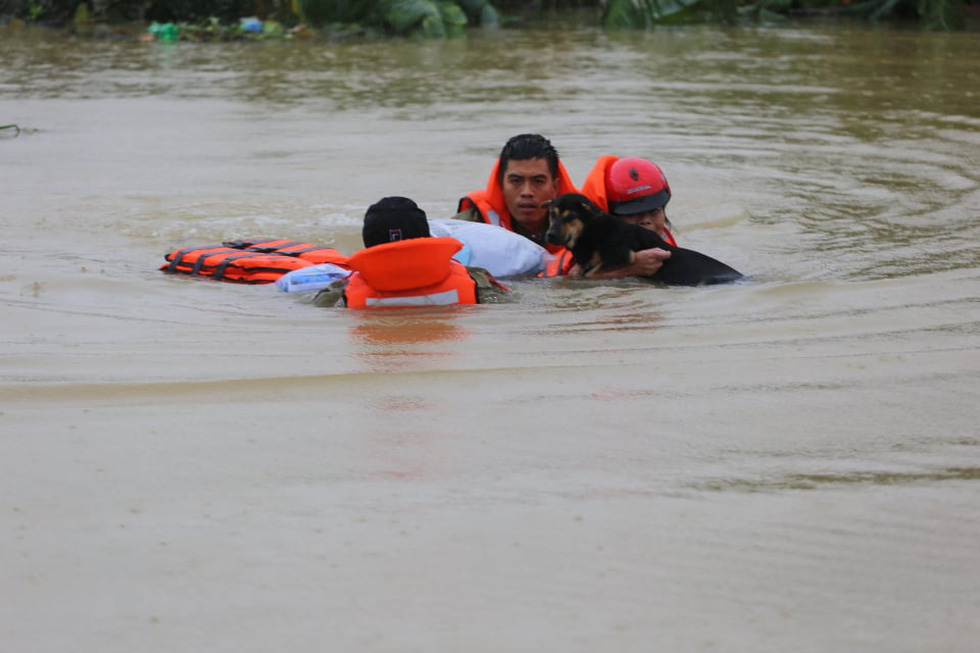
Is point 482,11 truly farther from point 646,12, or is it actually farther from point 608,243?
point 608,243

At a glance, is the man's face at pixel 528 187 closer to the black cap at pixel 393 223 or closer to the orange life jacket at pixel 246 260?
the orange life jacket at pixel 246 260

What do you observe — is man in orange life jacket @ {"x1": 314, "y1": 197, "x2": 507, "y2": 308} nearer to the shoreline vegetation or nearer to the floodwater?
the floodwater

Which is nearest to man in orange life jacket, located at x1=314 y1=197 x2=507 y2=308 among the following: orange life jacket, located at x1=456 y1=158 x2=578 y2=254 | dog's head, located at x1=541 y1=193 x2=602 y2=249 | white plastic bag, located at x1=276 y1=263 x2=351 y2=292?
white plastic bag, located at x1=276 y1=263 x2=351 y2=292

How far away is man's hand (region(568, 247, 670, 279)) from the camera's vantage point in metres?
7.16

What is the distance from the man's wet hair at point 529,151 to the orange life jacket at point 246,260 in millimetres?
1105

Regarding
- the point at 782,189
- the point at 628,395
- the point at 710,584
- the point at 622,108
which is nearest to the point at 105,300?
the point at 628,395

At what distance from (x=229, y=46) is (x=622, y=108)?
10919mm

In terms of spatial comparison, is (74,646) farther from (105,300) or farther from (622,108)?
(622,108)

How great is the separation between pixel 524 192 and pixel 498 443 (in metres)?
A: 3.60

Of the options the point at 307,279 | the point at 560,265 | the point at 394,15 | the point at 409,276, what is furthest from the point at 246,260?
the point at 394,15

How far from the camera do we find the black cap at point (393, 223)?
21.3ft

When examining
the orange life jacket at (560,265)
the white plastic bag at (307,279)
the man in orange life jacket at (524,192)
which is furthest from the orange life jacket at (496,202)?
the white plastic bag at (307,279)

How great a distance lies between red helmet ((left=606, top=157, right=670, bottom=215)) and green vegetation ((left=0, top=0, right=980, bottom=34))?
1780 centimetres

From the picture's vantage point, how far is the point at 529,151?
780cm
